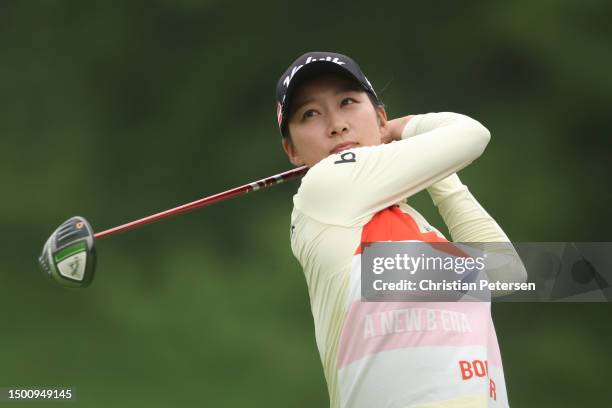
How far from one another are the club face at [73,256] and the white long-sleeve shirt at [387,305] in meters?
0.49

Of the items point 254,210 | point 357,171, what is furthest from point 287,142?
point 254,210

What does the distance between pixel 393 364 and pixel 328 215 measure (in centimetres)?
24

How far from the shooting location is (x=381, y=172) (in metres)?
Answer: 1.31

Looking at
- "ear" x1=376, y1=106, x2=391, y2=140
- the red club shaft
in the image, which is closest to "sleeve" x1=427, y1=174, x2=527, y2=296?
"ear" x1=376, y1=106, x2=391, y2=140

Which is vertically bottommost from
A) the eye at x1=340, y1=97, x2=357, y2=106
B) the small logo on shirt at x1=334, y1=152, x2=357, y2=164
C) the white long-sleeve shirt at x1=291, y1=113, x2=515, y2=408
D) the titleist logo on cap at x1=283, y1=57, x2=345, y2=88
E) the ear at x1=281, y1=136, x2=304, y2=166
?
the white long-sleeve shirt at x1=291, y1=113, x2=515, y2=408

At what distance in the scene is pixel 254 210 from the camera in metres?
4.04

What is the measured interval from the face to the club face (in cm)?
49

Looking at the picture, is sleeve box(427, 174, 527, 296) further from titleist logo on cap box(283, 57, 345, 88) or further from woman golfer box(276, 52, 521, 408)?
titleist logo on cap box(283, 57, 345, 88)

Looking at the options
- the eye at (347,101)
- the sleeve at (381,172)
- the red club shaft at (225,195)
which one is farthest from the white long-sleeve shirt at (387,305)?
the red club shaft at (225,195)

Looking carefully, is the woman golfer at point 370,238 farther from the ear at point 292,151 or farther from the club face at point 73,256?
the club face at point 73,256

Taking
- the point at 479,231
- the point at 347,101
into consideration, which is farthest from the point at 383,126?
the point at 479,231

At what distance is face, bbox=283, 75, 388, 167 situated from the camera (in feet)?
4.81

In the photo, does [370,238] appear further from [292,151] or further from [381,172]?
[292,151]

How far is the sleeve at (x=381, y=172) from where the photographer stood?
131cm
